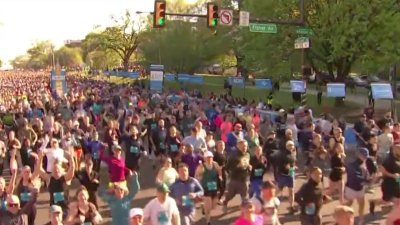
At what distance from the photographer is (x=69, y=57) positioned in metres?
160

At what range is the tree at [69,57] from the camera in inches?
6270

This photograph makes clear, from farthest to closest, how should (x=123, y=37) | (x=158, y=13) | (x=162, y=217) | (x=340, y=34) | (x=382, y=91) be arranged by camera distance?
(x=123, y=37), (x=340, y=34), (x=158, y=13), (x=382, y=91), (x=162, y=217)

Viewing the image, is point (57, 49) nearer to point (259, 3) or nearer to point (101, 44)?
point (101, 44)

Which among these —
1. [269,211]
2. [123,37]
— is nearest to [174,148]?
[269,211]

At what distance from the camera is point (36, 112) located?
20703 mm

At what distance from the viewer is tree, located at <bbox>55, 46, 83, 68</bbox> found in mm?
159250

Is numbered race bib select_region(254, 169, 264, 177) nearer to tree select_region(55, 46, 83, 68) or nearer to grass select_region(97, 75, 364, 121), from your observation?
grass select_region(97, 75, 364, 121)

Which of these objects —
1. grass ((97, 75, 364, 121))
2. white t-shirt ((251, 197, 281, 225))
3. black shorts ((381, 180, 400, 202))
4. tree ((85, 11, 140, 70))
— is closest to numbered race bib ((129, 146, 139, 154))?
black shorts ((381, 180, 400, 202))

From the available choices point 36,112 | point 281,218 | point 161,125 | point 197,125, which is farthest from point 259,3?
point 281,218

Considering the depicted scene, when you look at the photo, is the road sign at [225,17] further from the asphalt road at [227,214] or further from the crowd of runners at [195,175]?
the asphalt road at [227,214]

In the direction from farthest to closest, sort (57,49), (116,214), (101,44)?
(57,49)
(101,44)
(116,214)

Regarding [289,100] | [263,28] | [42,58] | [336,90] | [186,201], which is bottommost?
[289,100]

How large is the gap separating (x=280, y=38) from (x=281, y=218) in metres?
21.3

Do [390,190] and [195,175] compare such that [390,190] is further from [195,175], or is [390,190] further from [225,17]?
[225,17]
